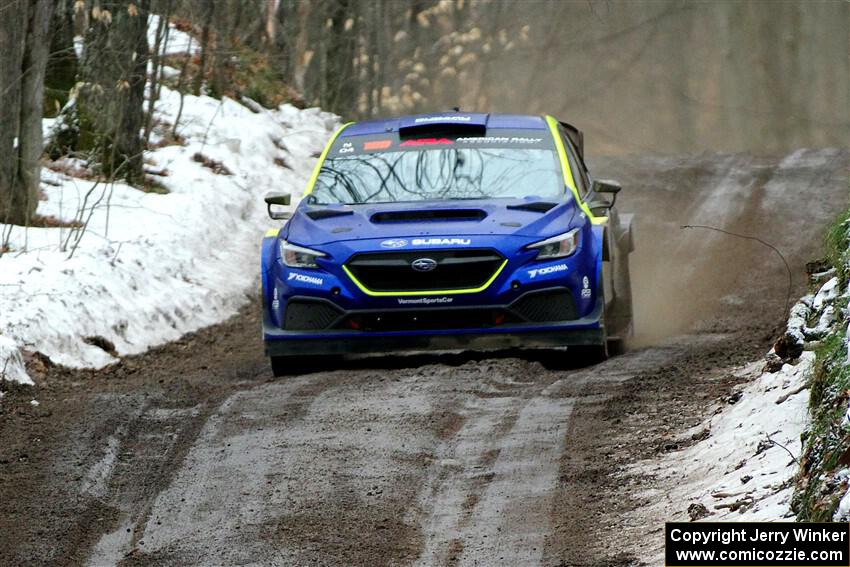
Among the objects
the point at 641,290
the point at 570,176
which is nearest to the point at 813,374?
the point at 570,176

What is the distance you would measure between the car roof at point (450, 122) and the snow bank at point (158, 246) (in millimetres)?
2528

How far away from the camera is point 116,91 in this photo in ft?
55.6

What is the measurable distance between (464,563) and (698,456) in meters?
1.62

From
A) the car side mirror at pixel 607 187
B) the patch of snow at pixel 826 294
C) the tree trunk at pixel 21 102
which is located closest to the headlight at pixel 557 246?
the car side mirror at pixel 607 187

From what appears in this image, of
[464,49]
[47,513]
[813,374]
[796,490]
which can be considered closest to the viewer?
[796,490]

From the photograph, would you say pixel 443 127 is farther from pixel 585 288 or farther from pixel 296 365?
pixel 296 365

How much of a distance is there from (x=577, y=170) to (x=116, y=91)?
25.2ft

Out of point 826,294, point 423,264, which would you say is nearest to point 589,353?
point 423,264

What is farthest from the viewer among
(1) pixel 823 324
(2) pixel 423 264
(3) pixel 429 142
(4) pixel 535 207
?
(3) pixel 429 142

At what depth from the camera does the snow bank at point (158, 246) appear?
11273 mm

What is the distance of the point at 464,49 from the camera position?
29.2 m

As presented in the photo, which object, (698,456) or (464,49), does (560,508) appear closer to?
(698,456)

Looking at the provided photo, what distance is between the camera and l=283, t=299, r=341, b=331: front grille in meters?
9.75

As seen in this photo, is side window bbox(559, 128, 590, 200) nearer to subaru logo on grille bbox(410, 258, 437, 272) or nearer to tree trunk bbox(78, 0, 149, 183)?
subaru logo on grille bbox(410, 258, 437, 272)
